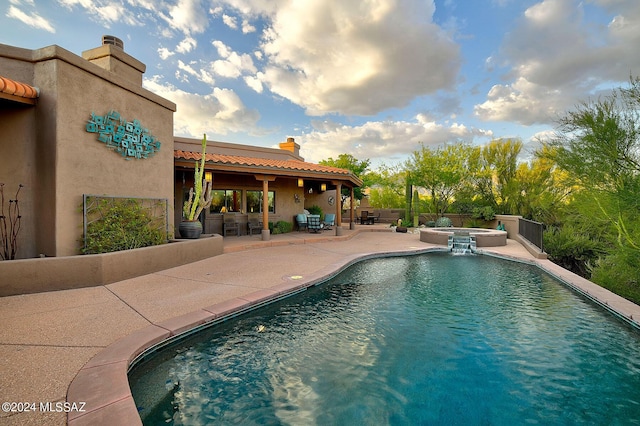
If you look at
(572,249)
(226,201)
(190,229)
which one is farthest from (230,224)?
(572,249)

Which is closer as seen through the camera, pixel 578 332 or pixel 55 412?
pixel 55 412

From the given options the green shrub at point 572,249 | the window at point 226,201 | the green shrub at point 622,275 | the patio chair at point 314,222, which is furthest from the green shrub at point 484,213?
the window at point 226,201

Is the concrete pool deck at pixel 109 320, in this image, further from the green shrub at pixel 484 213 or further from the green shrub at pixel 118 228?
the green shrub at pixel 484 213

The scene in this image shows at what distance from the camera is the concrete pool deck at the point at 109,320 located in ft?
7.16

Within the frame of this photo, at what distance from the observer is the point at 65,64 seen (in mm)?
5590

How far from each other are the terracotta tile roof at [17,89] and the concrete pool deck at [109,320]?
11.5ft

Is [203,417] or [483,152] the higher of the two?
[483,152]

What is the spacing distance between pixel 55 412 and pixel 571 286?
8.36 meters

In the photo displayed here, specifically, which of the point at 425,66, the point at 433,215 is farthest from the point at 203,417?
the point at 433,215

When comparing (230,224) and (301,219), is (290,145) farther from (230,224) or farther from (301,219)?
(230,224)

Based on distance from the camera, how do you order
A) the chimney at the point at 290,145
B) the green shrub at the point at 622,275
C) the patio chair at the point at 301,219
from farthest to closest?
the chimney at the point at 290,145, the patio chair at the point at 301,219, the green shrub at the point at 622,275

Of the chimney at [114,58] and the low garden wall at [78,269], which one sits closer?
the low garden wall at [78,269]

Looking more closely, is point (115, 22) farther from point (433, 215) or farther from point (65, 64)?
point (433, 215)

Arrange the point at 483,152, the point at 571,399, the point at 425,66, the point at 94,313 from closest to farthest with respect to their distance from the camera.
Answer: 1. the point at 571,399
2. the point at 94,313
3. the point at 425,66
4. the point at 483,152
